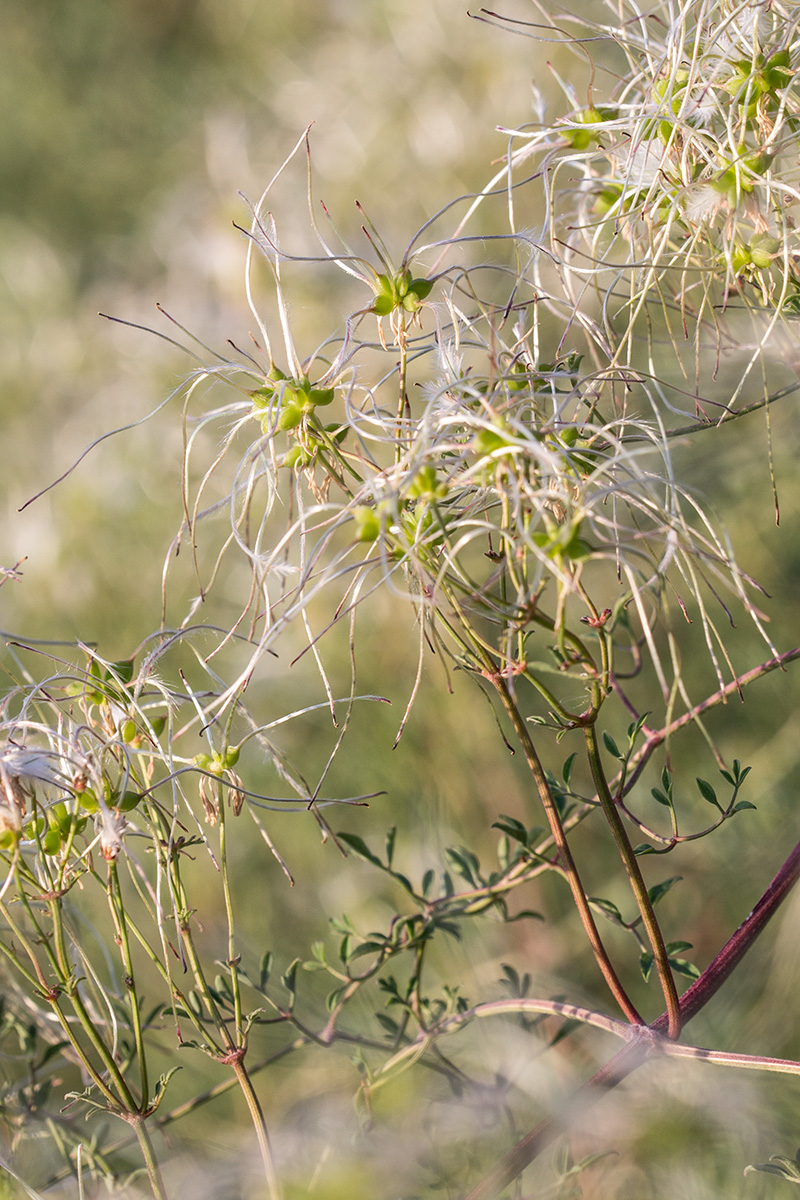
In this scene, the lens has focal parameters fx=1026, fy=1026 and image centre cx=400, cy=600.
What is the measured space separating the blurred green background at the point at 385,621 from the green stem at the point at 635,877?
50mm

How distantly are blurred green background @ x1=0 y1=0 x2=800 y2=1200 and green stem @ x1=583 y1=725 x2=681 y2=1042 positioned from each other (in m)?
0.05

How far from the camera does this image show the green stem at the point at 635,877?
0.27 m

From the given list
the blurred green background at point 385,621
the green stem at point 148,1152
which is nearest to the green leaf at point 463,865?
the blurred green background at point 385,621

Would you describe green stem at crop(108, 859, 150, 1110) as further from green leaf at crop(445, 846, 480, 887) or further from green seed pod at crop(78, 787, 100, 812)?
green leaf at crop(445, 846, 480, 887)

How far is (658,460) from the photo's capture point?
498mm

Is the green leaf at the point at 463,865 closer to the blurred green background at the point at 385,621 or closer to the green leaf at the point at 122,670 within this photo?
the blurred green background at the point at 385,621

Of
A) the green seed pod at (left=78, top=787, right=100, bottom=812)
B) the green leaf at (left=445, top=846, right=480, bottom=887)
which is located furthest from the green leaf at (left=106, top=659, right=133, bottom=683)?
the green leaf at (left=445, top=846, right=480, bottom=887)

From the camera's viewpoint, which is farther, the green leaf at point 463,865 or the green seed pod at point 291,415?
the green leaf at point 463,865

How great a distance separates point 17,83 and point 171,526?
1.68m

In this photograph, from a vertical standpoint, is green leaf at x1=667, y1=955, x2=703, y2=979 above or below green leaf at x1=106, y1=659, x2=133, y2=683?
below

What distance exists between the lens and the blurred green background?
35 cm

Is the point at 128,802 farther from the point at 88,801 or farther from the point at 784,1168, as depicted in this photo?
the point at 784,1168

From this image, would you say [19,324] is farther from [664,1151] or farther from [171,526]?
[664,1151]

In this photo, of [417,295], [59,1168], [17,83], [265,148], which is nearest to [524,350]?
[417,295]
